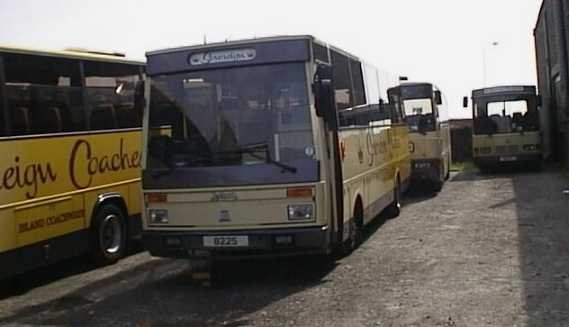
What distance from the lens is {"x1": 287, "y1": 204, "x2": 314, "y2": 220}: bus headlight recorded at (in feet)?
28.9

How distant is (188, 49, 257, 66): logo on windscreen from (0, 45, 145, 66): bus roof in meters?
2.40

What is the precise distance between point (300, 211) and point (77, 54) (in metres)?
4.69

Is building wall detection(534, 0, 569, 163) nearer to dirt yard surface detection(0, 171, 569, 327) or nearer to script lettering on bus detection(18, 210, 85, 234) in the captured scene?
dirt yard surface detection(0, 171, 569, 327)

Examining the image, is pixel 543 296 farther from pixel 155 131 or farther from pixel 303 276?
pixel 155 131

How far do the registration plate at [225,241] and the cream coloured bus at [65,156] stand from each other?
1.96 m

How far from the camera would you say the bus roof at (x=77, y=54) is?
9.82m

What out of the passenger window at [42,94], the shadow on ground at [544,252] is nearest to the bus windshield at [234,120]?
the passenger window at [42,94]

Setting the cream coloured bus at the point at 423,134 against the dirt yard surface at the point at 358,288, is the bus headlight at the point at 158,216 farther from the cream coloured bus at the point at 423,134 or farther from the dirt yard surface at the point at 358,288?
the cream coloured bus at the point at 423,134

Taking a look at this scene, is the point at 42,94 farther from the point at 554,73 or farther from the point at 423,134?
the point at 554,73

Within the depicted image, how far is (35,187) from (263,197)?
320cm

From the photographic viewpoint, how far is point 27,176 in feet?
32.0

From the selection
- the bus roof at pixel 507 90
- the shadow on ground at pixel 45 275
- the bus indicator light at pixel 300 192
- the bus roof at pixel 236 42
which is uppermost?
the bus roof at pixel 236 42

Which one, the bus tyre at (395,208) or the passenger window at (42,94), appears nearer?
the passenger window at (42,94)

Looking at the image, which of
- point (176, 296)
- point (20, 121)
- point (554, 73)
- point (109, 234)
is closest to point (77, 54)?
point (20, 121)
